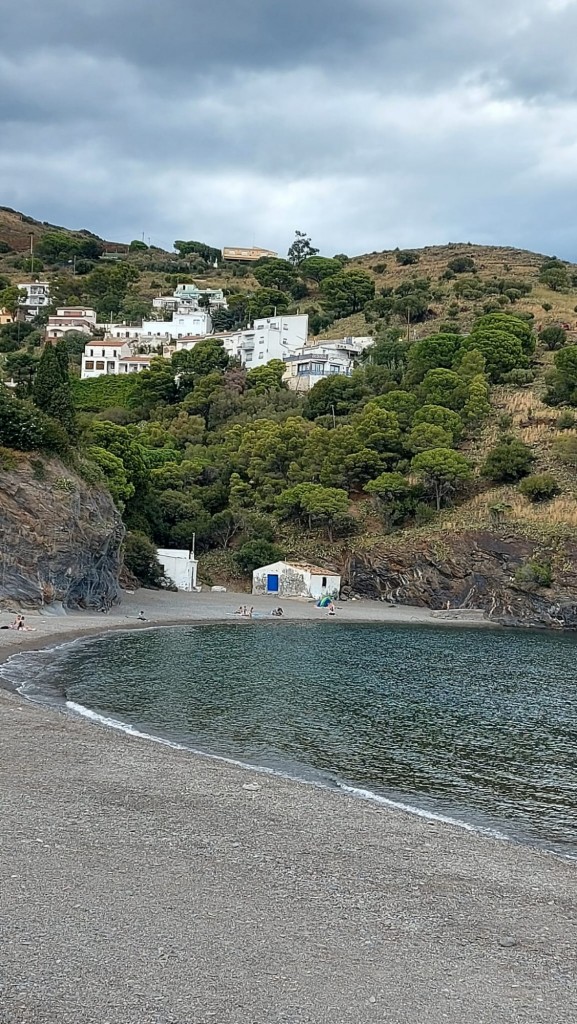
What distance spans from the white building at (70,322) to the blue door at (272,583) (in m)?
78.7

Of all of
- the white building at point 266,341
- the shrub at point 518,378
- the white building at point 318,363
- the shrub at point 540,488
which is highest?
the white building at point 266,341

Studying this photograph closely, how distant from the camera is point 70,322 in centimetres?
13750

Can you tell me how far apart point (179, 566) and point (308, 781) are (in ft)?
181

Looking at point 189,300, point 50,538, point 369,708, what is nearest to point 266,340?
point 189,300

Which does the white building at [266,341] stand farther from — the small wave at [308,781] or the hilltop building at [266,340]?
the small wave at [308,781]

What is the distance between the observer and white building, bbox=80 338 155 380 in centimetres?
12394

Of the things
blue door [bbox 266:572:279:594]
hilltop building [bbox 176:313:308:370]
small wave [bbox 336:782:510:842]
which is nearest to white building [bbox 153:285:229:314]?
hilltop building [bbox 176:313:308:370]

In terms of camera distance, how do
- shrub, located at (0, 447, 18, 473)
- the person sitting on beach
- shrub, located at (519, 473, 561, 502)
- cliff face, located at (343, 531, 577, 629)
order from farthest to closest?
1. shrub, located at (519, 473, 561, 502)
2. cliff face, located at (343, 531, 577, 629)
3. shrub, located at (0, 447, 18, 473)
4. the person sitting on beach

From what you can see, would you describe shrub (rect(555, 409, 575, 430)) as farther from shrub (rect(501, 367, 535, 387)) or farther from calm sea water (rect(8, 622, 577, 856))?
calm sea water (rect(8, 622, 577, 856))

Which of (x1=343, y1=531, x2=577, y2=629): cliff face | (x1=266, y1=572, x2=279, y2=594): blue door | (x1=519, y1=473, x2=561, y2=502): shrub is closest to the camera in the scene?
(x1=343, y1=531, x2=577, y2=629): cliff face

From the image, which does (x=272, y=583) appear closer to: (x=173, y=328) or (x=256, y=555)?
(x=256, y=555)

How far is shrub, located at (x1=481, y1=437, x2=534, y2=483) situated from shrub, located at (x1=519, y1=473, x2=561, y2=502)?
10.0ft

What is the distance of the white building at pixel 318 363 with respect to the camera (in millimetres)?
112188

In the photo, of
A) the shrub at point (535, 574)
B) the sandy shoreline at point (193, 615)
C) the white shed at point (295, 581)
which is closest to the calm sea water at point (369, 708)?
the sandy shoreline at point (193, 615)
